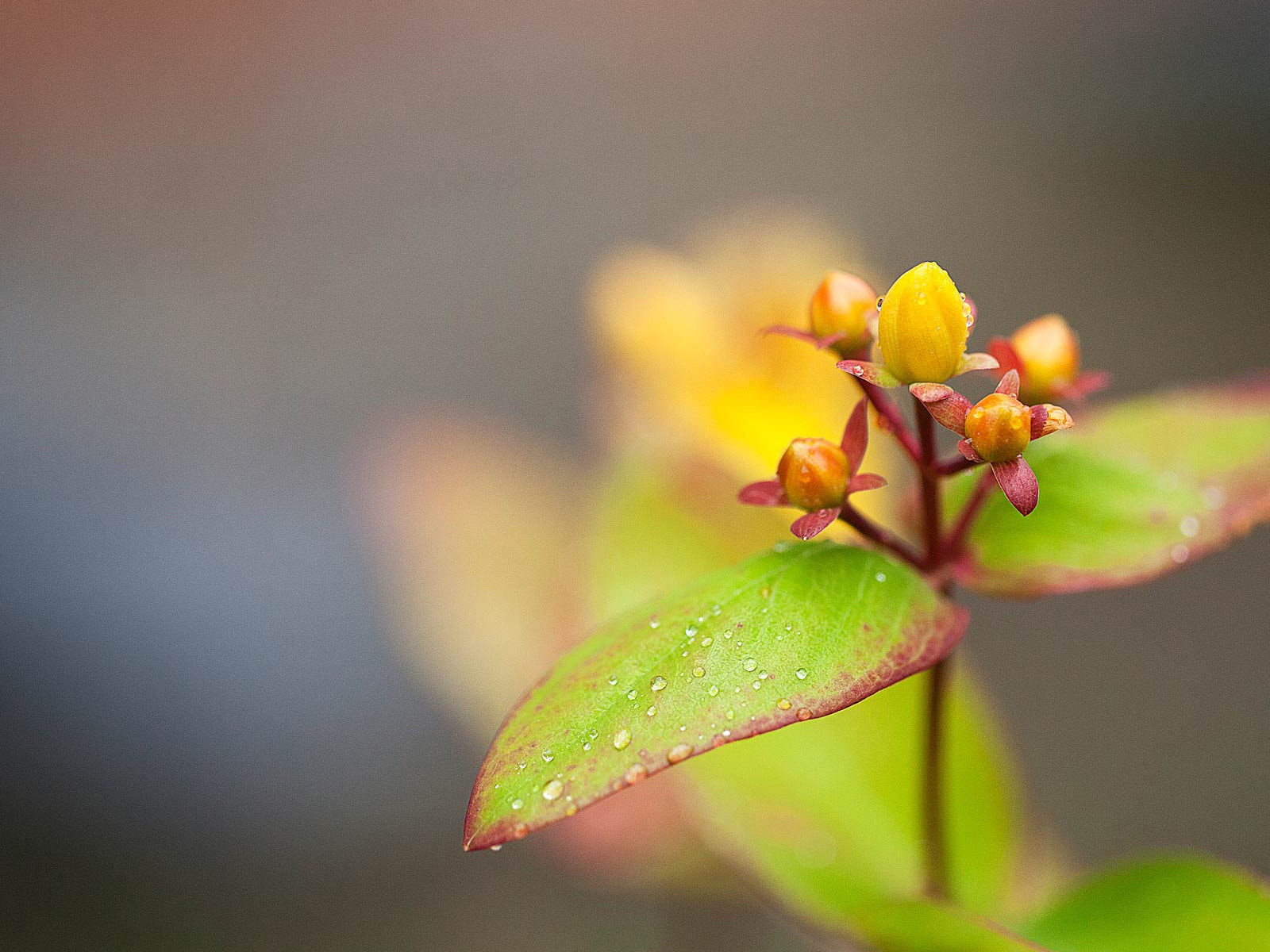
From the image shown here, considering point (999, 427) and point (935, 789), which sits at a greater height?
point (999, 427)

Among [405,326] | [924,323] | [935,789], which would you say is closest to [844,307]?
[924,323]

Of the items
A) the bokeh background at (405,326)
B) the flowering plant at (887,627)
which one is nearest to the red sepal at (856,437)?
the flowering plant at (887,627)

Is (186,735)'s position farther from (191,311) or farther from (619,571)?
(619,571)

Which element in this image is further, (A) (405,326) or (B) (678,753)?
(A) (405,326)

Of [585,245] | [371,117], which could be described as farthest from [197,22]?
[585,245]

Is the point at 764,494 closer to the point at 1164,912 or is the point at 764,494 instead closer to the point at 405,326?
the point at 1164,912

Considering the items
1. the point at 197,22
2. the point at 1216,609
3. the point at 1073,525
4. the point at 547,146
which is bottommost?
the point at 1216,609
